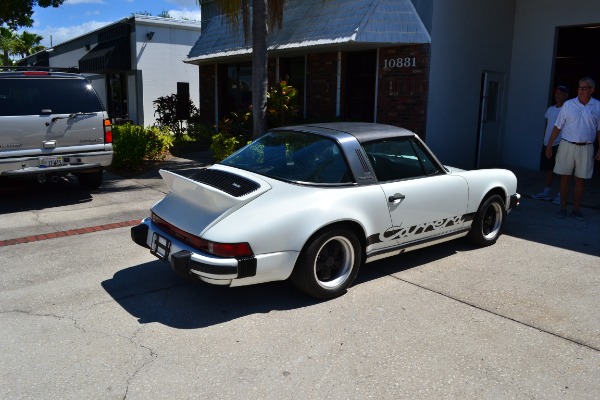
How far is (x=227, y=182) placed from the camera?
4.53 m

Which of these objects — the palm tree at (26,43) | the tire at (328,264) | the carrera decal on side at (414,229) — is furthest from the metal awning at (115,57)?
the palm tree at (26,43)

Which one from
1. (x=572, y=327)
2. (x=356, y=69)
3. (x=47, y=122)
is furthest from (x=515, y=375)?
(x=356, y=69)

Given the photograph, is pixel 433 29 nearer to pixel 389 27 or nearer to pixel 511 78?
pixel 389 27

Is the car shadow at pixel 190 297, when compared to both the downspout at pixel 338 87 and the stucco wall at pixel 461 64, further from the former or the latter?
the downspout at pixel 338 87

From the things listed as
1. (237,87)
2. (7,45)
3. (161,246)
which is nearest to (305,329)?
(161,246)

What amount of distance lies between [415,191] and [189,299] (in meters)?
2.31

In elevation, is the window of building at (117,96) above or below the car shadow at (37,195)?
above

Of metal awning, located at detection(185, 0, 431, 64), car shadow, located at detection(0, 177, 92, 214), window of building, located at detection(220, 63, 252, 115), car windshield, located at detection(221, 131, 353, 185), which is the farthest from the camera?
window of building, located at detection(220, 63, 252, 115)

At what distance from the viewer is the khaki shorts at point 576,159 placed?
7.26 m

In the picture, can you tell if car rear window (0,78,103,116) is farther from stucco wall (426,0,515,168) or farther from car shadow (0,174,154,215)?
stucco wall (426,0,515,168)

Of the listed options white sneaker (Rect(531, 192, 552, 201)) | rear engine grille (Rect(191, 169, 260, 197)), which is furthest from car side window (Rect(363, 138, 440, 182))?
white sneaker (Rect(531, 192, 552, 201))

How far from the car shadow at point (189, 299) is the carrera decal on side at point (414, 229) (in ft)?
2.71

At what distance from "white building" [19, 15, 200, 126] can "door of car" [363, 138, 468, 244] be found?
57.6ft

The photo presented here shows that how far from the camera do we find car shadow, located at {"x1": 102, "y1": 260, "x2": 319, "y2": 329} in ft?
13.5
